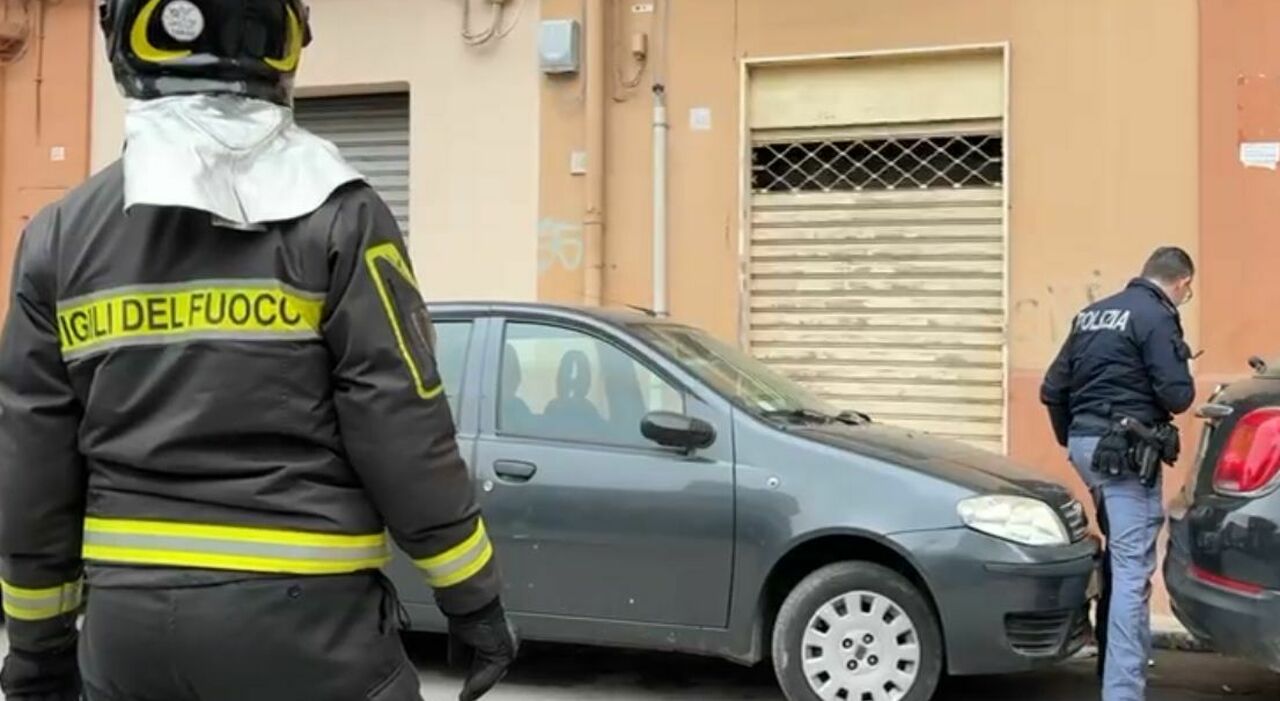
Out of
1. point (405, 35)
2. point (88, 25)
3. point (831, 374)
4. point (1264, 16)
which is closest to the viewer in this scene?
point (1264, 16)

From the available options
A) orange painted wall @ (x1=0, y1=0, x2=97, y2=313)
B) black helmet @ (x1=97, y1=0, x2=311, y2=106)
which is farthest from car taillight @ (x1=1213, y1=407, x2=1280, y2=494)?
orange painted wall @ (x1=0, y1=0, x2=97, y2=313)

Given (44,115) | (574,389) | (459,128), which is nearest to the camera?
(574,389)

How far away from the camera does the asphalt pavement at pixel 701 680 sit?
20.1ft

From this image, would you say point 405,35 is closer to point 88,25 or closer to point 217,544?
point 88,25

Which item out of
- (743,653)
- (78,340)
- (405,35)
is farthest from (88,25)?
(78,340)

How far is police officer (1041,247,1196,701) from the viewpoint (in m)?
5.45

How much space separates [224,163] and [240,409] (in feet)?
1.27

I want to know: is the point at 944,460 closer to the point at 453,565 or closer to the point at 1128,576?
the point at 1128,576

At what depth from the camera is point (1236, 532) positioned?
5098 mm

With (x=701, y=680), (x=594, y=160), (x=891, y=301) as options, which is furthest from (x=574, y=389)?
(x=594, y=160)

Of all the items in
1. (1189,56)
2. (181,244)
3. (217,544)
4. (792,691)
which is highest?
(1189,56)

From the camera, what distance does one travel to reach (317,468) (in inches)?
89.4

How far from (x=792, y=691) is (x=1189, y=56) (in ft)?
17.7

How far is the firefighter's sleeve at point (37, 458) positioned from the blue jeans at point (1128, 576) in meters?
4.15
